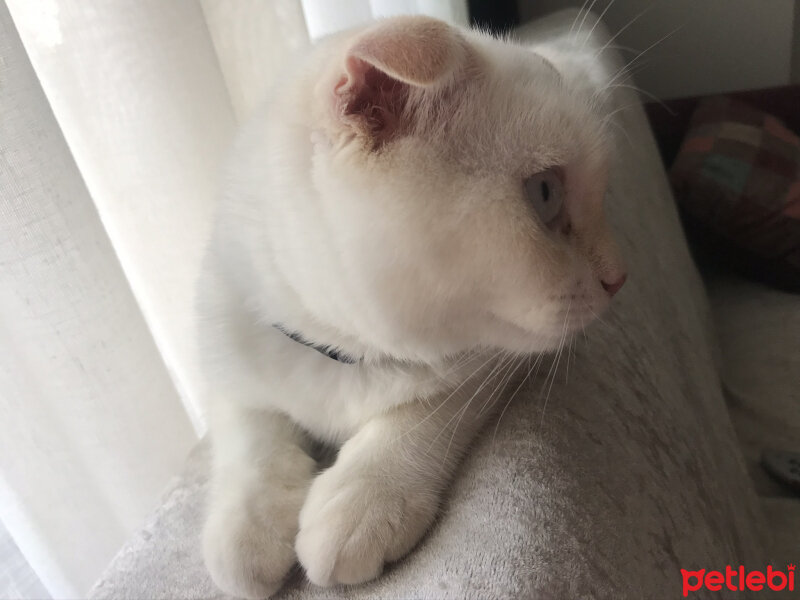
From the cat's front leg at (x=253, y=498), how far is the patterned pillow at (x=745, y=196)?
1.37 meters

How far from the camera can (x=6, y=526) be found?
0.64m

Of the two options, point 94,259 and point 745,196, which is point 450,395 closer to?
point 94,259

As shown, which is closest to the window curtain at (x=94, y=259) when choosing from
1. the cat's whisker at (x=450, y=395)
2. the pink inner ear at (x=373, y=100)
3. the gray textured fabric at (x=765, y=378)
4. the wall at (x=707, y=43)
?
the pink inner ear at (x=373, y=100)

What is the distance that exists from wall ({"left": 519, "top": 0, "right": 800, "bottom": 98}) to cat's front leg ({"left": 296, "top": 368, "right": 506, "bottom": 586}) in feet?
6.91

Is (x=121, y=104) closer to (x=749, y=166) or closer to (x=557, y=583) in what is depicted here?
(x=557, y=583)

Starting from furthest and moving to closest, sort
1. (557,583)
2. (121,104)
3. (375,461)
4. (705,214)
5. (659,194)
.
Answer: (705,214), (659,194), (121,104), (375,461), (557,583)

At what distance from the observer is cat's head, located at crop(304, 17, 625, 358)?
1.61 feet

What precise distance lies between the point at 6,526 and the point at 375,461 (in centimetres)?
37

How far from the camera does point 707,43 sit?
93.9 inches

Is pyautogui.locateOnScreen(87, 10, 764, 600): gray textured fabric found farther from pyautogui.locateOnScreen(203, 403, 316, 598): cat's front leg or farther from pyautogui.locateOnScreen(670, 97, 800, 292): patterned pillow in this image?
pyautogui.locateOnScreen(670, 97, 800, 292): patterned pillow

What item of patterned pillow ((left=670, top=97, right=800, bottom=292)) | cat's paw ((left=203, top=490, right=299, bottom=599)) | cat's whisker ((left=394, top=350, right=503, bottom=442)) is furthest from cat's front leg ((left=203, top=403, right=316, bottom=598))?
patterned pillow ((left=670, top=97, right=800, bottom=292))

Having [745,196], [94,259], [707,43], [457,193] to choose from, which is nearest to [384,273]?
[457,193]

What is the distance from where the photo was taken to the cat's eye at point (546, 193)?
1.77ft

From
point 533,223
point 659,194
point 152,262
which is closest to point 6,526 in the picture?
point 152,262
